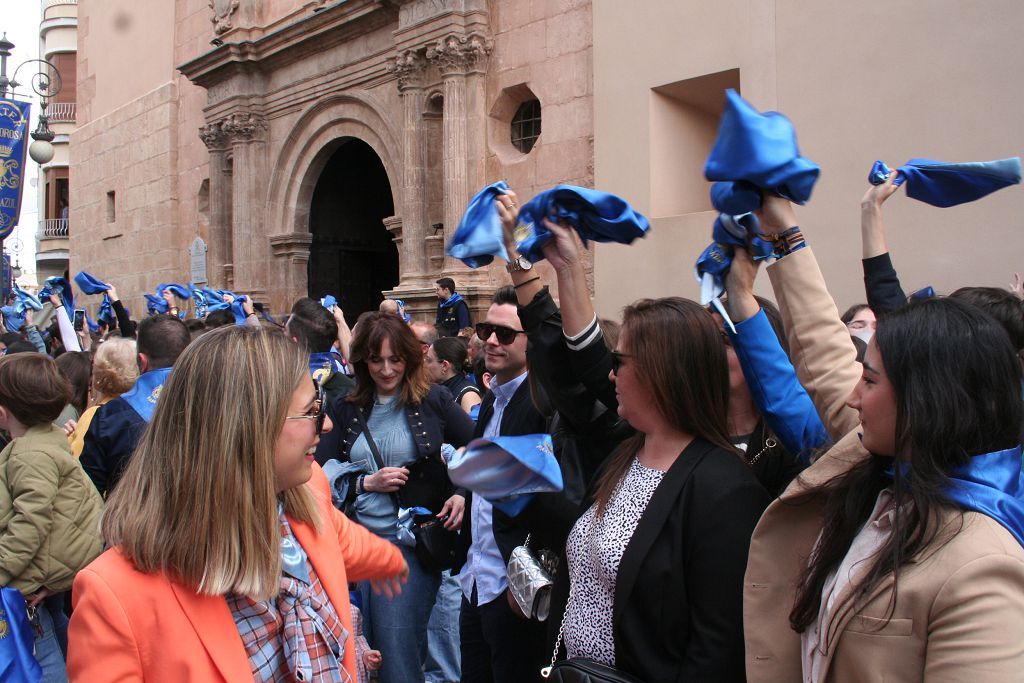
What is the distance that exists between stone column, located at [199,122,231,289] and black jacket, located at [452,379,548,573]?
13906mm

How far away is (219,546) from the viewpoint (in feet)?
5.82

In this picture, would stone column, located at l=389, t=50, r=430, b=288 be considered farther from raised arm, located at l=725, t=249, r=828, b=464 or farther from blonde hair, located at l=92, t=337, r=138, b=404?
raised arm, located at l=725, t=249, r=828, b=464

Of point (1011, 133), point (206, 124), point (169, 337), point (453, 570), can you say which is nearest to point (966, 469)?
point (453, 570)

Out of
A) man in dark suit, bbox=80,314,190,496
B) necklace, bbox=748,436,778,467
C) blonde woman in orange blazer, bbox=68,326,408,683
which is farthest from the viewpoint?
man in dark suit, bbox=80,314,190,496

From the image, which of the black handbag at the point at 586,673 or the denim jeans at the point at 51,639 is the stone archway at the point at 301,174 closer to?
the denim jeans at the point at 51,639

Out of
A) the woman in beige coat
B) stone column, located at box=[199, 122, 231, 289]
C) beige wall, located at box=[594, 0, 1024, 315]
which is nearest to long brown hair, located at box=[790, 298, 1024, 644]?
the woman in beige coat

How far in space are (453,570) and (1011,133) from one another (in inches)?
225

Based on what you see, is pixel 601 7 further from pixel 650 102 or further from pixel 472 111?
pixel 472 111

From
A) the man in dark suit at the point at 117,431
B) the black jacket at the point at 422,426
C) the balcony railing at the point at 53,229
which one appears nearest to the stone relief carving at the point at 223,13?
the man in dark suit at the point at 117,431

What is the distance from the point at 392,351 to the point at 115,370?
155 cm

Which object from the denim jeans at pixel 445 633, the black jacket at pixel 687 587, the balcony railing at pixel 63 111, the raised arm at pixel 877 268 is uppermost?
the balcony railing at pixel 63 111

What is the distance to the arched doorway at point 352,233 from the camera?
52.1 ft

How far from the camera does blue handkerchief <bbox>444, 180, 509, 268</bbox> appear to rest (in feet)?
9.37

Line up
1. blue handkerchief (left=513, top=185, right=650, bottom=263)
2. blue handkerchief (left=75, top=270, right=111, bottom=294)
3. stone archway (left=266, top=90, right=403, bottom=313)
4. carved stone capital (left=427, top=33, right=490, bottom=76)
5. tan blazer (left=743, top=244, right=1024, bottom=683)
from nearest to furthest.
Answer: tan blazer (left=743, top=244, right=1024, bottom=683)
blue handkerchief (left=513, top=185, right=650, bottom=263)
blue handkerchief (left=75, top=270, right=111, bottom=294)
carved stone capital (left=427, top=33, right=490, bottom=76)
stone archway (left=266, top=90, right=403, bottom=313)
